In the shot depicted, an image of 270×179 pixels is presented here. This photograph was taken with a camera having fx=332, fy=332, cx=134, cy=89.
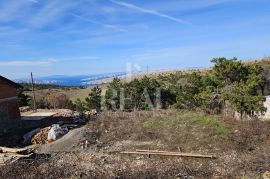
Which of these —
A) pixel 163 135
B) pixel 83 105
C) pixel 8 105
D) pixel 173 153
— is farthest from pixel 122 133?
pixel 83 105

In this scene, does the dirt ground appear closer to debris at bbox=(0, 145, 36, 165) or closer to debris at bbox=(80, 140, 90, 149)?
debris at bbox=(80, 140, 90, 149)

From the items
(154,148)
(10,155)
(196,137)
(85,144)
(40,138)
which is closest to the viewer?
(10,155)

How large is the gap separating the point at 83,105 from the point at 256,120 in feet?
56.8

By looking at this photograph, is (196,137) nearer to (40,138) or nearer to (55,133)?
(55,133)

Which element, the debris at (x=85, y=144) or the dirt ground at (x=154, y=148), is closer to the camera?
the dirt ground at (x=154, y=148)

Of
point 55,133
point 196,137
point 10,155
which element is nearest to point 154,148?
point 196,137

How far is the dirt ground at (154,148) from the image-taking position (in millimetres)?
10117

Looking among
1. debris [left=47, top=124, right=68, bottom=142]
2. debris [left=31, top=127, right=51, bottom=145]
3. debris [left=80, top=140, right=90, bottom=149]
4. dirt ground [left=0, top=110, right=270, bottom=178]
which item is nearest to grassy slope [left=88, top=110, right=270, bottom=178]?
dirt ground [left=0, top=110, right=270, bottom=178]

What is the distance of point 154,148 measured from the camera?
1393cm

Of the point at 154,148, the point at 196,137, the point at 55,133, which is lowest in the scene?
the point at 154,148

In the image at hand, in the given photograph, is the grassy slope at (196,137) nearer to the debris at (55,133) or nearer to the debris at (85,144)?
the debris at (85,144)

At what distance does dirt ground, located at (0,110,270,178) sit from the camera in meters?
10.1

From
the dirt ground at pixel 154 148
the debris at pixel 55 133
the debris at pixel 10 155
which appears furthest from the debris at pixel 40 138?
the debris at pixel 10 155

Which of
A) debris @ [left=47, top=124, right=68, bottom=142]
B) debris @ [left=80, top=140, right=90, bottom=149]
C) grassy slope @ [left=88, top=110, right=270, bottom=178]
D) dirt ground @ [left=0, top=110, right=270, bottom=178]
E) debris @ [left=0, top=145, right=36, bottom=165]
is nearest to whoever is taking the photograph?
dirt ground @ [left=0, top=110, right=270, bottom=178]
